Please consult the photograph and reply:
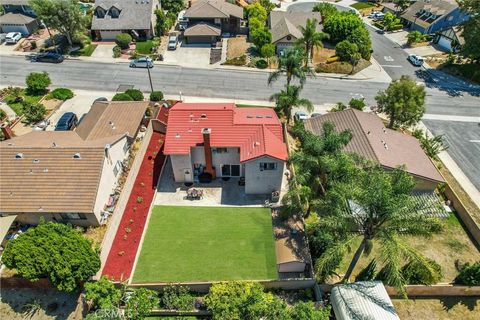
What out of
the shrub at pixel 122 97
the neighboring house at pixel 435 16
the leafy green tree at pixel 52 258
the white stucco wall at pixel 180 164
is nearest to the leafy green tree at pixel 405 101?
the white stucco wall at pixel 180 164

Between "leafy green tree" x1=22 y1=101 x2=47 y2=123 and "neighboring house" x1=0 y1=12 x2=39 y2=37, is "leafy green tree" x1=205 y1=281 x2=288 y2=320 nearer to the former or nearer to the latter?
"leafy green tree" x1=22 y1=101 x2=47 y2=123

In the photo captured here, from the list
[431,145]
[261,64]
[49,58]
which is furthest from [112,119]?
[431,145]

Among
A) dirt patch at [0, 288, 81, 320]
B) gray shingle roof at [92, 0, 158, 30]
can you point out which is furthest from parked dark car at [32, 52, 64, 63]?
dirt patch at [0, 288, 81, 320]

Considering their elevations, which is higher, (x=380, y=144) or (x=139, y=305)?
(x=380, y=144)

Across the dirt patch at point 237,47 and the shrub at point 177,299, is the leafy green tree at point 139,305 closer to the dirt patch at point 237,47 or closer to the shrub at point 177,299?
the shrub at point 177,299

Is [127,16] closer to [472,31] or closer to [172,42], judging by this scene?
[172,42]

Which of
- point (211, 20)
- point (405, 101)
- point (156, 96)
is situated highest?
point (405, 101)
